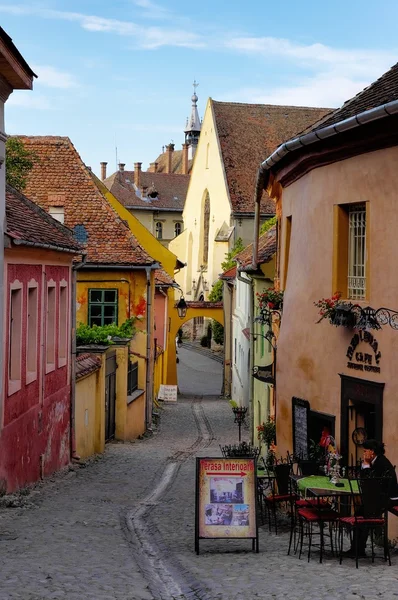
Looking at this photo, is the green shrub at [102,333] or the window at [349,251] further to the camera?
the green shrub at [102,333]

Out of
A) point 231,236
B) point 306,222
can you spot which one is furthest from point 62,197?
point 231,236

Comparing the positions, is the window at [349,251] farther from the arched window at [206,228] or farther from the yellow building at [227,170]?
the arched window at [206,228]

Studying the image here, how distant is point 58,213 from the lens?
29641mm

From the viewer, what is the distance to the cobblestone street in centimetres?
898

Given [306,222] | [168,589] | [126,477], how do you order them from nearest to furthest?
[168,589] → [306,222] → [126,477]

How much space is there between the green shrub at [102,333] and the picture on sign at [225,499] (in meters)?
15.4

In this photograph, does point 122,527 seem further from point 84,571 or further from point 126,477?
point 126,477

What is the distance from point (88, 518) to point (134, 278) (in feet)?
54.9

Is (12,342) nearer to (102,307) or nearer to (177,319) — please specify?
(102,307)

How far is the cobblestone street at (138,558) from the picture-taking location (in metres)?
8.98

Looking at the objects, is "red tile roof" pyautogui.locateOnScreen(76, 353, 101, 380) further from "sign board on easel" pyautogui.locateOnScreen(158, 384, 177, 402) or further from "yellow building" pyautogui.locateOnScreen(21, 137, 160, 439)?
"sign board on easel" pyautogui.locateOnScreen(158, 384, 177, 402)

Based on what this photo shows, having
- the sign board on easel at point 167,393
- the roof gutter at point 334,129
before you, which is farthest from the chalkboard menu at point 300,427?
the sign board on easel at point 167,393

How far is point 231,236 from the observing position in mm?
62375

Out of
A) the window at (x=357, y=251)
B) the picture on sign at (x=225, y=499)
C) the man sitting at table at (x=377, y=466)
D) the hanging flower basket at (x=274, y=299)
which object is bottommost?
the picture on sign at (x=225, y=499)
